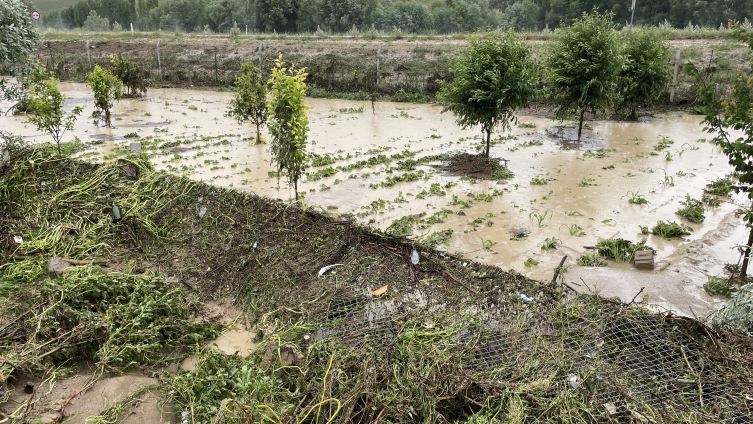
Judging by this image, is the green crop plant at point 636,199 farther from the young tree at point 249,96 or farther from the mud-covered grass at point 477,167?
the young tree at point 249,96

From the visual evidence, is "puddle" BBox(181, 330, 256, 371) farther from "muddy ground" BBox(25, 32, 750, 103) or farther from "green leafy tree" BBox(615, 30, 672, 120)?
"muddy ground" BBox(25, 32, 750, 103)

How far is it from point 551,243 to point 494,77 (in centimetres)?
412

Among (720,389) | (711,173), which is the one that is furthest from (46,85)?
(711,173)

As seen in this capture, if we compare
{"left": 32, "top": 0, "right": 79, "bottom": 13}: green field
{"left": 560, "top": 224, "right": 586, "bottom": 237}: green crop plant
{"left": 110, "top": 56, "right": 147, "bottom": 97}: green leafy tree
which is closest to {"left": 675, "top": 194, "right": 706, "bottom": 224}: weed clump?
{"left": 560, "top": 224, "right": 586, "bottom": 237}: green crop plant

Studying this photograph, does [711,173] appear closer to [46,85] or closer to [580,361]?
[580,361]

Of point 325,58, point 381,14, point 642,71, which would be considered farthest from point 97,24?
point 642,71

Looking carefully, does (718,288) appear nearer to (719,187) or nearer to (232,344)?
(719,187)

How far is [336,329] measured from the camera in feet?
15.3

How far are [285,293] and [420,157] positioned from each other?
255 inches

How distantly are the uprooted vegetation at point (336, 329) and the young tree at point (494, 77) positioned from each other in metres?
4.45

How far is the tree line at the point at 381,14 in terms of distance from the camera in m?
41.6

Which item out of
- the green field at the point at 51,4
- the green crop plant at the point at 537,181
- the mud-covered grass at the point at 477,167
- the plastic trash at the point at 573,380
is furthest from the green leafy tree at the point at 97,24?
the plastic trash at the point at 573,380

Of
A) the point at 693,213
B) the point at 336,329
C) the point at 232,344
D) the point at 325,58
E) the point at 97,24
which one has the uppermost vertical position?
the point at 97,24

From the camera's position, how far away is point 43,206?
23.0 feet
